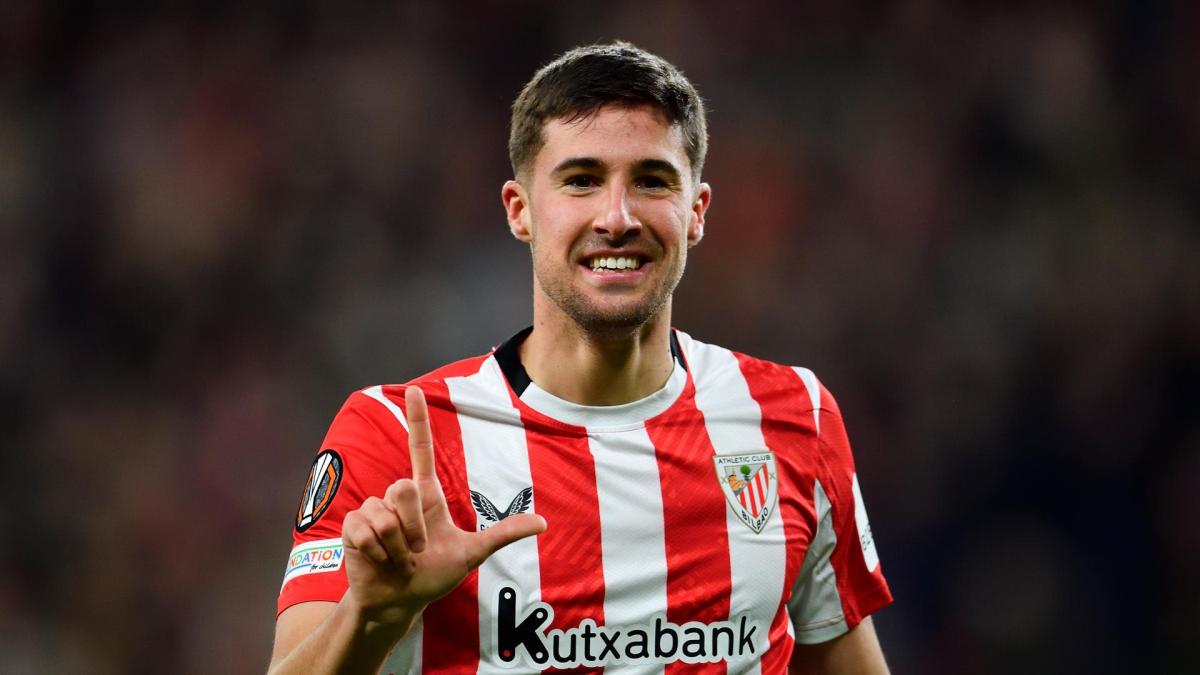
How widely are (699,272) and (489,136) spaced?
1188 millimetres

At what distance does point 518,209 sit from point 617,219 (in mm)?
351

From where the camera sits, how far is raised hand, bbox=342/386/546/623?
1804 millimetres

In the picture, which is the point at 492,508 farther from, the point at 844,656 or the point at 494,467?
the point at 844,656

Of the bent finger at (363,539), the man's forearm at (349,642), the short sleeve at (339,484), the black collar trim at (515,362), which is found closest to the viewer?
Answer: the bent finger at (363,539)

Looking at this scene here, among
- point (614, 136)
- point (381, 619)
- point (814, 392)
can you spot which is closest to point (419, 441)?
point (381, 619)

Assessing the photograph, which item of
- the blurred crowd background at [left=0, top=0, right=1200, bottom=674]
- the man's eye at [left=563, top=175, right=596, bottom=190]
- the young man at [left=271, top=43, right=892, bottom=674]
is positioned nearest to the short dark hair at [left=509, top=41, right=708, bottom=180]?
the young man at [left=271, top=43, right=892, bottom=674]

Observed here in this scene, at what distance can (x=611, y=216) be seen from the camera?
7.75 ft

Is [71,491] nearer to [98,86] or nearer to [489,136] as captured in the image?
[98,86]

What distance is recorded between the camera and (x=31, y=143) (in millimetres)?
5598

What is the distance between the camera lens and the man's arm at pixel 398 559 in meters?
1.81

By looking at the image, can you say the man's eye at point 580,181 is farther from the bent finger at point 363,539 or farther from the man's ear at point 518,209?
the bent finger at point 363,539

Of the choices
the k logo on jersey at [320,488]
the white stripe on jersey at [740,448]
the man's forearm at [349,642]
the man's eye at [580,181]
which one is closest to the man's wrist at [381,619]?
the man's forearm at [349,642]

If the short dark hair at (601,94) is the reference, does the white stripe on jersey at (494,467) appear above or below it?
below

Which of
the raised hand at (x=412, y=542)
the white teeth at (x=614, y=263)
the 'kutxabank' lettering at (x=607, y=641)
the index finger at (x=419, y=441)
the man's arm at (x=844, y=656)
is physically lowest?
the man's arm at (x=844, y=656)
